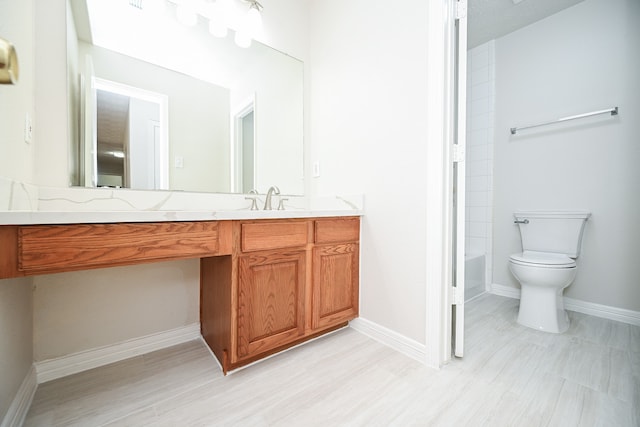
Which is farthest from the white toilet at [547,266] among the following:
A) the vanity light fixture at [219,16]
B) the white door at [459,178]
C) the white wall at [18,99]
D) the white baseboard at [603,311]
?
the white wall at [18,99]

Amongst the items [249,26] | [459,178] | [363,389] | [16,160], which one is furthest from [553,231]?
[16,160]

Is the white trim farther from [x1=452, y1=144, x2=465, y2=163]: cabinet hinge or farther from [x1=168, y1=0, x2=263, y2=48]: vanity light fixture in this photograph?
[x1=168, y1=0, x2=263, y2=48]: vanity light fixture

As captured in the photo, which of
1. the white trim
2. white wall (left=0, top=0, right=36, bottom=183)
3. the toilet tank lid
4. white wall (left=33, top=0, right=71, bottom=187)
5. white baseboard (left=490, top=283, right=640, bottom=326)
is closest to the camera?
white wall (left=0, top=0, right=36, bottom=183)

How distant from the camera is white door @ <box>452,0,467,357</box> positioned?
4.59ft

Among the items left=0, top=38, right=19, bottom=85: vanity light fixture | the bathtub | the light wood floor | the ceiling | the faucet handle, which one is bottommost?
the light wood floor

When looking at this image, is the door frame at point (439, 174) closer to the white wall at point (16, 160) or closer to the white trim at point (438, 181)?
the white trim at point (438, 181)

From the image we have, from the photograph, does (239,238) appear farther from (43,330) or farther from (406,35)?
(406,35)

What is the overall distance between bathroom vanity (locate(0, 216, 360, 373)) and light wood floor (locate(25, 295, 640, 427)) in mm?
150

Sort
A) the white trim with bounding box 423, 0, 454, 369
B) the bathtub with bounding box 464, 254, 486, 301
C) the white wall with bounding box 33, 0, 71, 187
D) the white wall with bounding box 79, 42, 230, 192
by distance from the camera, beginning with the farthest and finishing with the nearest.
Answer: the bathtub with bounding box 464, 254, 486, 301, the white wall with bounding box 79, 42, 230, 192, the white trim with bounding box 423, 0, 454, 369, the white wall with bounding box 33, 0, 71, 187

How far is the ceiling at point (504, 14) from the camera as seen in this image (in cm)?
208

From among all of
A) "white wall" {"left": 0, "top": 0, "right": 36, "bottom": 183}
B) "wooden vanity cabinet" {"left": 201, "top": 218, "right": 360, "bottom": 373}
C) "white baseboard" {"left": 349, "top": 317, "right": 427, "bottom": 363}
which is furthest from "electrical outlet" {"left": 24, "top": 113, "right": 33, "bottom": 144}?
"white baseboard" {"left": 349, "top": 317, "right": 427, "bottom": 363}

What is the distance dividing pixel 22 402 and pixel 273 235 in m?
1.18

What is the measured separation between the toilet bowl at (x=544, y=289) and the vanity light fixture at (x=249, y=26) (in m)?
2.47

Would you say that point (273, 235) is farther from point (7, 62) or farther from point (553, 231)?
point (553, 231)
